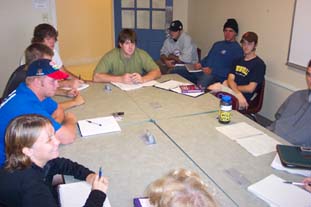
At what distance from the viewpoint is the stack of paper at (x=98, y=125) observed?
2068mm

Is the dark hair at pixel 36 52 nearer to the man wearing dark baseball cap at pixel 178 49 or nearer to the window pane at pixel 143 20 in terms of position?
the man wearing dark baseball cap at pixel 178 49

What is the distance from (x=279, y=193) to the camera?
4.80 ft

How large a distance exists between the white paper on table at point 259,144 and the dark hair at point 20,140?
1.17 m

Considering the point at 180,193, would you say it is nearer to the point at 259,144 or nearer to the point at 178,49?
the point at 259,144

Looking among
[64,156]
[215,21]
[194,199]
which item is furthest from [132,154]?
[215,21]

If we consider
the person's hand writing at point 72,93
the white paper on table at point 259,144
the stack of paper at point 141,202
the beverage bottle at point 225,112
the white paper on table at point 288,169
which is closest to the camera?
the stack of paper at point 141,202

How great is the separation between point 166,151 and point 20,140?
817 millimetres

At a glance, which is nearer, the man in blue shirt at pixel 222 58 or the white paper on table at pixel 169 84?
the white paper on table at pixel 169 84

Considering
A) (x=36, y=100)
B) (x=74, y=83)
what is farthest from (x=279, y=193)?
(x=74, y=83)

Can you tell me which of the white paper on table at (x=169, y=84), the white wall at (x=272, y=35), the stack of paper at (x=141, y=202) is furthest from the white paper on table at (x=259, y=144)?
the white wall at (x=272, y=35)

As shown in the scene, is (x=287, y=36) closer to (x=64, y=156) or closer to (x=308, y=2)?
(x=308, y=2)

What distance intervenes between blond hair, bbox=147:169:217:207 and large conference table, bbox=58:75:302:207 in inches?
13.9

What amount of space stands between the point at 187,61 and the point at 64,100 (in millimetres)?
2243

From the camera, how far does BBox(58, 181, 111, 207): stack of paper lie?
4.58 feet
